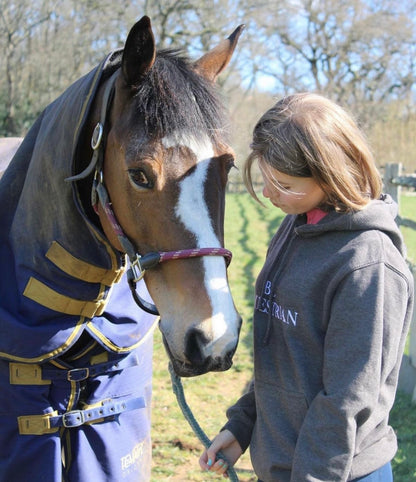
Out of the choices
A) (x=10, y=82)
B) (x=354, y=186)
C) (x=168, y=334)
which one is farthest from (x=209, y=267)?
(x=10, y=82)

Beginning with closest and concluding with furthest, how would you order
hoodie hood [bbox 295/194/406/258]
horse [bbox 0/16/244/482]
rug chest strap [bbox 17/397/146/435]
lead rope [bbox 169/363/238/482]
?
hoodie hood [bbox 295/194/406/258], horse [bbox 0/16/244/482], lead rope [bbox 169/363/238/482], rug chest strap [bbox 17/397/146/435]

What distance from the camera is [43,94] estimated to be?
18.3 m

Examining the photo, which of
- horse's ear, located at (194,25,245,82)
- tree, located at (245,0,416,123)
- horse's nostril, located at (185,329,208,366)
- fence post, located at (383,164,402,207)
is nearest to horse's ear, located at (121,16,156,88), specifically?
horse's ear, located at (194,25,245,82)

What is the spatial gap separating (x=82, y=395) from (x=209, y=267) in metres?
0.80

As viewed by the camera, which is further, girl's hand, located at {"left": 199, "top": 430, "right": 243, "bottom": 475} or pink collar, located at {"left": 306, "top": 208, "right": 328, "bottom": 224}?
girl's hand, located at {"left": 199, "top": 430, "right": 243, "bottom": 475}

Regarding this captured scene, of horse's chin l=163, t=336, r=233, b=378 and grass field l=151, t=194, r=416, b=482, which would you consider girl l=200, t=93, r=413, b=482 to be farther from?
grass field l=151, t=194, r=416, b=482

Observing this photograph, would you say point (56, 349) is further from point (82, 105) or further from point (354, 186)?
point (354, 186)

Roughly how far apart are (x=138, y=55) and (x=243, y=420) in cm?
114

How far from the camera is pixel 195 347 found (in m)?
1.38

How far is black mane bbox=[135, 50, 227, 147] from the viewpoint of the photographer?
153 cm

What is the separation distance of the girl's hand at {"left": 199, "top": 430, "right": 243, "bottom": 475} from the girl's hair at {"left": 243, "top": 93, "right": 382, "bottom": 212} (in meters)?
0.75

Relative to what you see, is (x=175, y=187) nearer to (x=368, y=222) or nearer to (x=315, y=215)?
(x=315, y=215)

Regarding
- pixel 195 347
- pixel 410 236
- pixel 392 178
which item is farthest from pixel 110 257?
pixel 410 236

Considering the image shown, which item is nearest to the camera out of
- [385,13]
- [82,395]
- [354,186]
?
[354,186]
